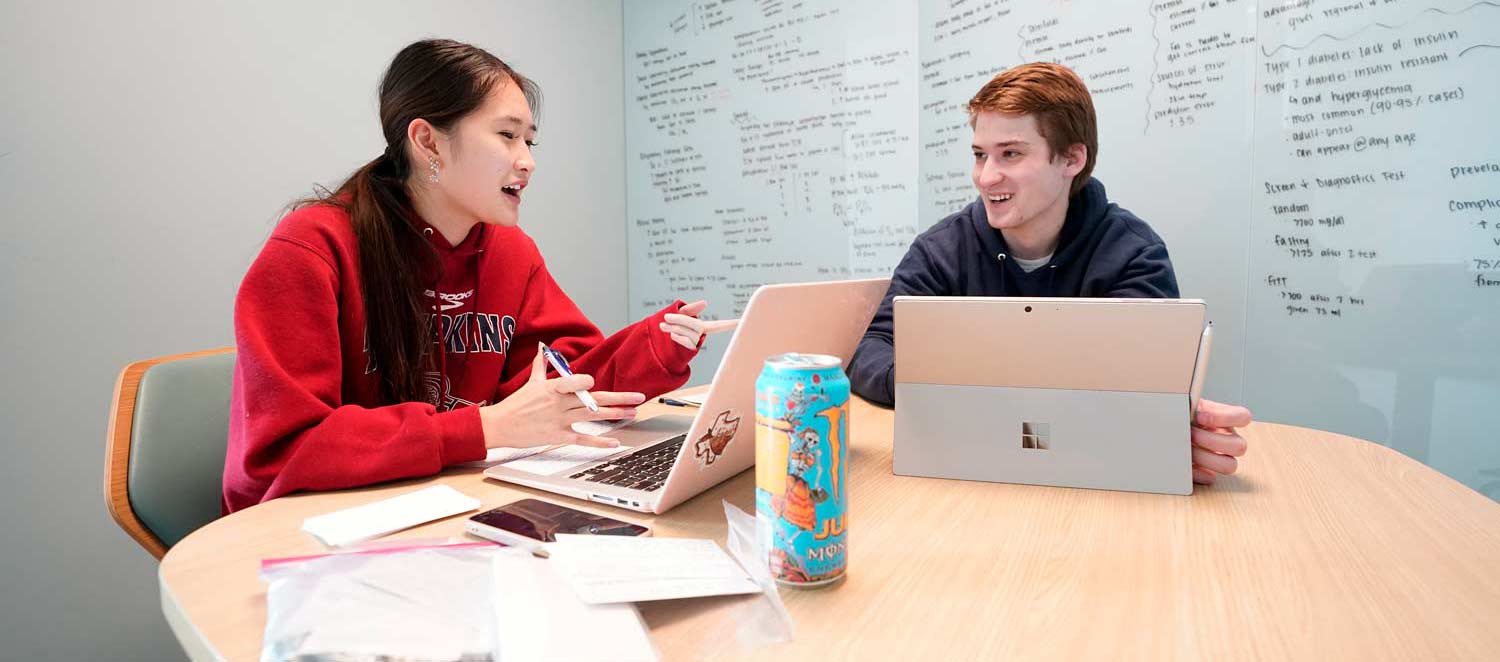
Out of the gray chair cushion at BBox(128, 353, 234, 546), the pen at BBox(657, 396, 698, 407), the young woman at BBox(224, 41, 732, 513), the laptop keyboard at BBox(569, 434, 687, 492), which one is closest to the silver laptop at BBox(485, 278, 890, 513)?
the laptop keyboard at BBox(569, 434, 687, 492)

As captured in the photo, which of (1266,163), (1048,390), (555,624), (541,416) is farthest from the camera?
(1266,163)

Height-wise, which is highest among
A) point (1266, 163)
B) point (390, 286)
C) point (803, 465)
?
point (1266, 163)

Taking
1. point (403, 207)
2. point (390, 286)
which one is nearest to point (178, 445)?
point (390, 286)

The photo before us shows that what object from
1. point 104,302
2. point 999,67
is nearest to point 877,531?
point 104,302

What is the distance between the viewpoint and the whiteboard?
1.83 m

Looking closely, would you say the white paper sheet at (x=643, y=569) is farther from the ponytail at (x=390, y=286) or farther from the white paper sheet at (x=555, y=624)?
the ponytail at (x=390, y=286)

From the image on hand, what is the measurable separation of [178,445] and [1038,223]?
5.60ft

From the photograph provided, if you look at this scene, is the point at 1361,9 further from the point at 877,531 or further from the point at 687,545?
the point at 687,545

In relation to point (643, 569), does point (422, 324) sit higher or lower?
higher

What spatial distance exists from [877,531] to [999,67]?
7.39 ft

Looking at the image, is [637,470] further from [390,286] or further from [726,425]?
[390,286]

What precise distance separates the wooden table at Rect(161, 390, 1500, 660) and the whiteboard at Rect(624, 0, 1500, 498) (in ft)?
3.96

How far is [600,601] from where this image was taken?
22.0 inches

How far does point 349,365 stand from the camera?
122 cm
